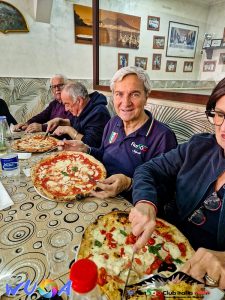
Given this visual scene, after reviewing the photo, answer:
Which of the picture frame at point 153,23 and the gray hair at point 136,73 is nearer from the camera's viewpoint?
the gray hair at point 136,73

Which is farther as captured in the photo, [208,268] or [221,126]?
[221,126]

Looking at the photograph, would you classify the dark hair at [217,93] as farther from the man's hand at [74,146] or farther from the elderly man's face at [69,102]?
the elderly man's face at [69,102]

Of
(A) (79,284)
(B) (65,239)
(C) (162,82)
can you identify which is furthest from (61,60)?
(A) (79,284)

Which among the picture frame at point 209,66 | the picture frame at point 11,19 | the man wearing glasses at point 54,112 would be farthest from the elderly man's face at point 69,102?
the picture frame at point 11,19

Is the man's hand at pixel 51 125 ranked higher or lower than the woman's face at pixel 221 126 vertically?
lower

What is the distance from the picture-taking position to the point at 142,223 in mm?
759

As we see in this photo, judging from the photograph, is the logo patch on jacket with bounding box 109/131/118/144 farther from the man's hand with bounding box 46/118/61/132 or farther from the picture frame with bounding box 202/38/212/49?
the picture frame with bounding box 202/38/212/49

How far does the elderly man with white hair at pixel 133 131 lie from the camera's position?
1.35m

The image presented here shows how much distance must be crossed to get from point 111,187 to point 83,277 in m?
0.68

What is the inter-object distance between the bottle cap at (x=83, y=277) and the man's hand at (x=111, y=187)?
2.10ft

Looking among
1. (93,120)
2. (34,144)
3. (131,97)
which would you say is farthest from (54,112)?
(131,97)

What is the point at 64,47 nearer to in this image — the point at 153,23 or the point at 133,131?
the point at 153,23

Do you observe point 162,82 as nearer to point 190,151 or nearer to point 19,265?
point 190,151

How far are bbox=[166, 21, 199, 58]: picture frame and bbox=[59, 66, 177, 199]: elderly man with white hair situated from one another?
1709mm
